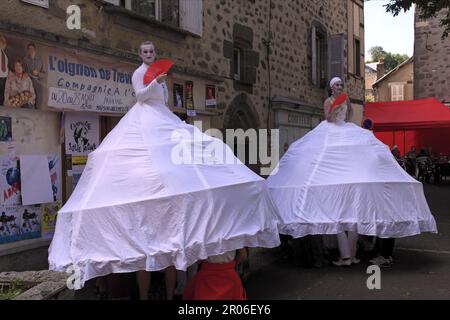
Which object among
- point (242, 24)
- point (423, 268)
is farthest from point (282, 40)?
point (423, 268)

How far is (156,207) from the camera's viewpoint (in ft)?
13.5

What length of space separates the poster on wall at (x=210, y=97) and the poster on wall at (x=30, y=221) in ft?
15.1

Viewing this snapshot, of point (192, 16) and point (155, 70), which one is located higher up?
point (192, 16)

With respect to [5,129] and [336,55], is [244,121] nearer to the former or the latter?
[336,55]

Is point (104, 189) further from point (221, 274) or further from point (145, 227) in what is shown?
point (221, 274)

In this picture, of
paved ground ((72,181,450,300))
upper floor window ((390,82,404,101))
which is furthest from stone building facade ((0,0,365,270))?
upper floor window ((390,82,404,101))

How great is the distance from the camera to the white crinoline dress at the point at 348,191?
239 inches

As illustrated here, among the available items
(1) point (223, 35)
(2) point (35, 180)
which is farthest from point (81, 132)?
(1) point (223, 35)

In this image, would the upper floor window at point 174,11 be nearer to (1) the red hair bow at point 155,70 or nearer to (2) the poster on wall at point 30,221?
(2) the poster on wall at point 30,221


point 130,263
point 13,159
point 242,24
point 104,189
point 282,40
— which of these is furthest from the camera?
point 282,40

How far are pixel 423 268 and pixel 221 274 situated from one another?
11.3ft

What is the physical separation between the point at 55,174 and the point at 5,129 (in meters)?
0.96

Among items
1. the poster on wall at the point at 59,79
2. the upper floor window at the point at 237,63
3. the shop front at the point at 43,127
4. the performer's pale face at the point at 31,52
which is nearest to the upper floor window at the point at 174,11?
the poster on wall at the point at 59,79
